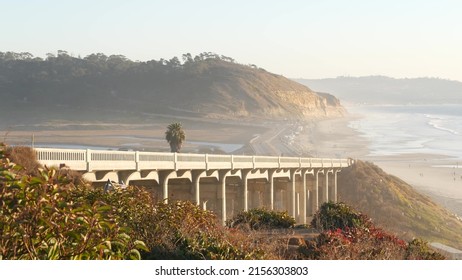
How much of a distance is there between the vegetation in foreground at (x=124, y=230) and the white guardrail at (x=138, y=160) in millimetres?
2071

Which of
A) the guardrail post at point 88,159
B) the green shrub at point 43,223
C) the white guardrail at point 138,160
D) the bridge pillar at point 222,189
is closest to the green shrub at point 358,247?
the white guardrail at point 138,160

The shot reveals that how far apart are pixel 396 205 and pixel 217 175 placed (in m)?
33.3

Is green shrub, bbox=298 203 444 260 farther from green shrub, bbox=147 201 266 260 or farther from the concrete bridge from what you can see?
the concrete bridge

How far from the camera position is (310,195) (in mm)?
88125

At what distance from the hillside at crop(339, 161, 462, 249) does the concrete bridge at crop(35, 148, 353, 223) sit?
2060 mm

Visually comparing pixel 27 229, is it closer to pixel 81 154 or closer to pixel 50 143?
pixel 81 154

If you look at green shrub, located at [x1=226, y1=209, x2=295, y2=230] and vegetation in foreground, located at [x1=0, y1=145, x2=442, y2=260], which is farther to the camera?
green shrub, located at [x1=226, y1=209, x2=295, y2=230]

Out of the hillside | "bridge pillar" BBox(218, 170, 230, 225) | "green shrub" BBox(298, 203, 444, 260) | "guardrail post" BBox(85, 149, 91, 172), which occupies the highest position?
"guardrail post" BBox(85, 149, 91, 172)

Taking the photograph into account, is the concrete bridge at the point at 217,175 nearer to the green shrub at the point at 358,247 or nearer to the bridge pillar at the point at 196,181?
the bridge pillar at the point at 196,181

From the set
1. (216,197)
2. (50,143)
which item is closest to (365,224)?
(216,197)

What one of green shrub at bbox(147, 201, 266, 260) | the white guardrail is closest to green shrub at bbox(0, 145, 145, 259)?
green shrub at bbox(147, 201, 266, 260)

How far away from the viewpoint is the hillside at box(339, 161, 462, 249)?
7219 cm

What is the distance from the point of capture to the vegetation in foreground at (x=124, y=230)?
1193cm

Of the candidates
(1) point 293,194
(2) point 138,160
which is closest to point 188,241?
(2) point 138,160
